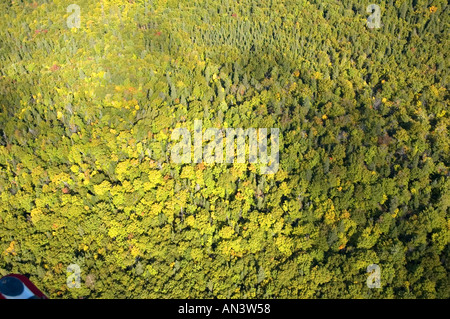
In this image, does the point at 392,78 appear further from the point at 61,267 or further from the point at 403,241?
the point at 61,267

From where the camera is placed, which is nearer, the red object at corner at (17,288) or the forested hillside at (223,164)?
the red object at corner at (17,288)

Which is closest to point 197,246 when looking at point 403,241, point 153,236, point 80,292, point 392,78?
point 153,236

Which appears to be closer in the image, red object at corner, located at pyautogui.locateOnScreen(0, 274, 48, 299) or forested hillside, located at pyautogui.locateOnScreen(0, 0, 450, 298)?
red object at corner, located at pyautogui.locateOnScreen(0, 274, 48, 299)

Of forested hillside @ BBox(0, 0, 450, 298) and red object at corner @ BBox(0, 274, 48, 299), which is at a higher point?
forested hillside @ BBox(0, 0, 450, 298)

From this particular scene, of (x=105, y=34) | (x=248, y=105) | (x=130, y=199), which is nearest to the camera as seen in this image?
(x=130, y=199)

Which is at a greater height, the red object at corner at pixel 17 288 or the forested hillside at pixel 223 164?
the forested hillside at pixel 223 164

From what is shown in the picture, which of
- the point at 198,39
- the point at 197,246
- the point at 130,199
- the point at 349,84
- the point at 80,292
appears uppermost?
the point at 198,39

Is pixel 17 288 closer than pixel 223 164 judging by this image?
Yes

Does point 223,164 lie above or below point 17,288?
above
